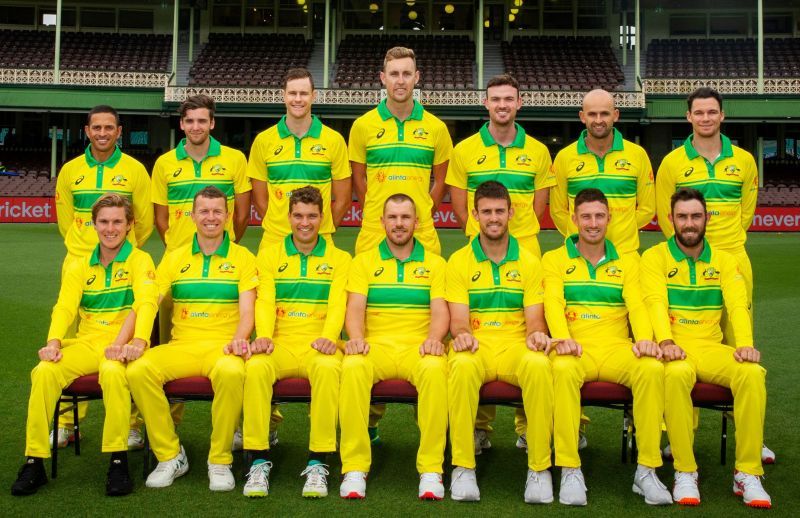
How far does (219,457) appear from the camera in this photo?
15.4 ft

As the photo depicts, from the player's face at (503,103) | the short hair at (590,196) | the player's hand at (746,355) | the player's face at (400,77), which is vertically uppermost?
the player's face at (400,77)

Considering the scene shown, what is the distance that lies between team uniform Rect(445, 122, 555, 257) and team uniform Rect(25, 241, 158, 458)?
7.92 ft

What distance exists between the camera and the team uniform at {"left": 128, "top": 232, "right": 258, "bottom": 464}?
4676 millimetres

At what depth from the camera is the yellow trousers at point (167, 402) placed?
4664 mm

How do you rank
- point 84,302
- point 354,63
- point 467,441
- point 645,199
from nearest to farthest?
1. point 467,441
2. point 84,302
3. point 645,199
4. point 354,63

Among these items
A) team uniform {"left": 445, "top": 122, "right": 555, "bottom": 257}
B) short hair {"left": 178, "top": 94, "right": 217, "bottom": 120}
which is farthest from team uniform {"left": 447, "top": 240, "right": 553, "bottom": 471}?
short hair {"left": 178, "top": 94, "right": 217, "bottom": 120}

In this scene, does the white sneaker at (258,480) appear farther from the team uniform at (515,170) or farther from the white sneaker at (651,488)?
the team uniform at (515,170)

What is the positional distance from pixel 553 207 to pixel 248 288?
247cm

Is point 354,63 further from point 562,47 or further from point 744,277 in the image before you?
point 744,277

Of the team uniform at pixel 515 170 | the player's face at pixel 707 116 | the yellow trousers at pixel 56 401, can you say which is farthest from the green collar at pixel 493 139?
the yellow trousers at pixel 56 401

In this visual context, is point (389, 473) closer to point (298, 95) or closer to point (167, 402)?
point (167, 402)

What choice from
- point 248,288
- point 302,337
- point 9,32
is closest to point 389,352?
point 302,337

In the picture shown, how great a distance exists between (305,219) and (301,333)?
760 millimetres

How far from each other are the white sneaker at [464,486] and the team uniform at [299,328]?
747 millimetres
